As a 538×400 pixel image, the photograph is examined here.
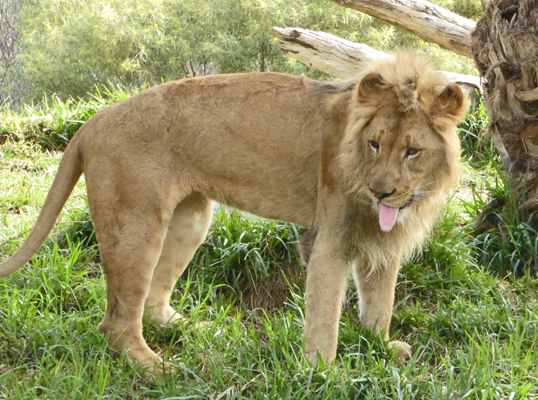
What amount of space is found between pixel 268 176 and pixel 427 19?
138 inches

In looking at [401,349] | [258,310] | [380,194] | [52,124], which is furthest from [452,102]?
[52,124]

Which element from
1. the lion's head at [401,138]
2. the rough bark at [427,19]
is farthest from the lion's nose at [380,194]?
the rough bark at [427,19]

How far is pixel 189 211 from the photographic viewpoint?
3646 millimetres

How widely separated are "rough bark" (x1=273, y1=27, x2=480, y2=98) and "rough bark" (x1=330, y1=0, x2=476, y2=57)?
449 millimetres

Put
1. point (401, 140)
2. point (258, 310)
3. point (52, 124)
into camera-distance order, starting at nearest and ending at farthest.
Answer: point (401, 140)
point (258, 310)
point (52, 124)

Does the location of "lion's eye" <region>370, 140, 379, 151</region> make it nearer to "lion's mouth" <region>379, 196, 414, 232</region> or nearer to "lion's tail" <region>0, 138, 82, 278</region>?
"lion's mouth" <region>379, 196, 414, 232</region>

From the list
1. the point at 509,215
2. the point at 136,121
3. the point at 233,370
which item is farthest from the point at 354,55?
the point at 233,370

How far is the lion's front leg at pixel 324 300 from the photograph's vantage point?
2.99 metres

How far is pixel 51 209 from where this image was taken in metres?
3.25

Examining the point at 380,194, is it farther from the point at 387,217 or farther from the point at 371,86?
the point at 371,86

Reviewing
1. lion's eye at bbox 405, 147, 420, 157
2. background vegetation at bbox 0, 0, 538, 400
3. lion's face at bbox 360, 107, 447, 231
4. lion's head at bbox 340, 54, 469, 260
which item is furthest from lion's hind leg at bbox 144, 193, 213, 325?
lion's eye at bbox 405, 147, 420, 157

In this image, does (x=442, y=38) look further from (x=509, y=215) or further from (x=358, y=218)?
(x=358, y=218)

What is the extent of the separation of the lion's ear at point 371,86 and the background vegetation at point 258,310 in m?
0.66

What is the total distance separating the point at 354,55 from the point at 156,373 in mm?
4363
